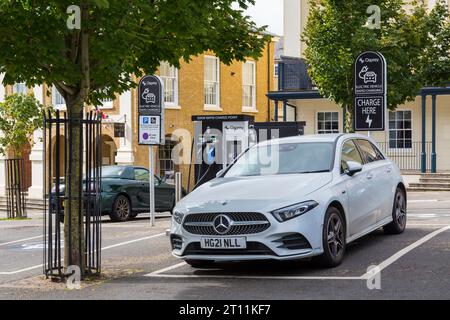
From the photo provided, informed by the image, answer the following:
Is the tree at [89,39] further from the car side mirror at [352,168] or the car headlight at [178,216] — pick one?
the car side mirror at [352,168]

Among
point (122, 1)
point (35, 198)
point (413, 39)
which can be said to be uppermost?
point (413, 39)

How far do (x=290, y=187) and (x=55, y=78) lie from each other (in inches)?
119

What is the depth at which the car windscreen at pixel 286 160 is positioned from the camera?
9.75 metres

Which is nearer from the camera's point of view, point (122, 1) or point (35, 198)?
point (122, 1)

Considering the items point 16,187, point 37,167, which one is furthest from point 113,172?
point 37,167

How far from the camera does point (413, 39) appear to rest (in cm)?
2275

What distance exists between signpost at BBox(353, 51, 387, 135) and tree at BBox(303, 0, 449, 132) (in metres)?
5.40

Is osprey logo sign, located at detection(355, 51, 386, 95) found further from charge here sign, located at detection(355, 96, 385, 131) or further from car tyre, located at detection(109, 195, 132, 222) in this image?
car tyre, located at detection(109, 195, 132, 222)

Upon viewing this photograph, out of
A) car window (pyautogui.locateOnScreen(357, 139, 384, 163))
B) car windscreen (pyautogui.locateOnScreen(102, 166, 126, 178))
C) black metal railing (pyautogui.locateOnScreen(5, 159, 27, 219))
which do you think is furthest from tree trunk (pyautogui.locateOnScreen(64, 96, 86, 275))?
black metal railing (pyautogui.locateOnScreen(5, 159, 27, 219))

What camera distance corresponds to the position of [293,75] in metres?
29.8

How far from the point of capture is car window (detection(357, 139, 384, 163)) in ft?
35.6

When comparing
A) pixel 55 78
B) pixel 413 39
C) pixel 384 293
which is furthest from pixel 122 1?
pixel 413 39

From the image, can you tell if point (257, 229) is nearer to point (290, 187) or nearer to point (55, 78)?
point (290, 187)

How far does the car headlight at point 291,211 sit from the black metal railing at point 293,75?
21.4 metres
